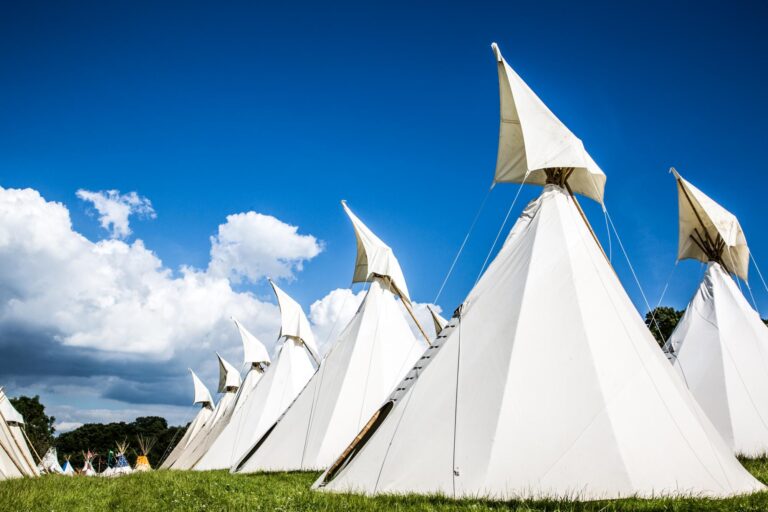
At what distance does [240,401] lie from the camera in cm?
2805

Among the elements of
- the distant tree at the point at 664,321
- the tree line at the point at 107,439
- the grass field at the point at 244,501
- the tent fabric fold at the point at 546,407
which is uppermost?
the distant tree at the point at 664,321

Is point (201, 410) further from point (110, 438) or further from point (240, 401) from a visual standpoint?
point (110, 438)

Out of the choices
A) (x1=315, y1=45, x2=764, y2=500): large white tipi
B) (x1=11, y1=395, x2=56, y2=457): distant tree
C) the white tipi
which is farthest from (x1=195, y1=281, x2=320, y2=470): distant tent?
(x1=11, y1=395, x2=56, y2=457): distant tree

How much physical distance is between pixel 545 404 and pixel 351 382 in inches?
364

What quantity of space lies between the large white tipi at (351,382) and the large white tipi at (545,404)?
6.15 metres

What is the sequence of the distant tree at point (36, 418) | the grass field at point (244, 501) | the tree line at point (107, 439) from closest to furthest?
the grass field at point (244, 501)
the distant tree at point (36, 418)
the tree line at point (107, 439)

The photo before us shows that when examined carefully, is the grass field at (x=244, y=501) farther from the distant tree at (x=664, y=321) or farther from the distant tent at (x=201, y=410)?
the distant tent at (x=201, y=410)

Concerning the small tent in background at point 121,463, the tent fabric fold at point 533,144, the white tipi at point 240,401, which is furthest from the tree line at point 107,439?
the tent fabric fold at point 533,144

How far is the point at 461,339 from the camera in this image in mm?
8625

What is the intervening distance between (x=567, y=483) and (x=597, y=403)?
3.91 feet

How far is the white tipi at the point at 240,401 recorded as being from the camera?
2195cm

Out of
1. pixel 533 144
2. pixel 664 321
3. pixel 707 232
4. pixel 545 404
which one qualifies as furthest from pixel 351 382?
pixel 664 321

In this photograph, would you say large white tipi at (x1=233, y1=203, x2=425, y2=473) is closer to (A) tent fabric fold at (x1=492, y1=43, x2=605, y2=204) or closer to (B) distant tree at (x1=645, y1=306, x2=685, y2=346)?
(A) tent fabric fold at (x1=492, y1=43, x2=605, y2=204)

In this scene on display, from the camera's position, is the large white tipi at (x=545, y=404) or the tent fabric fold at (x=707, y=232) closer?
the large white tipi at (x=545, y=404)
